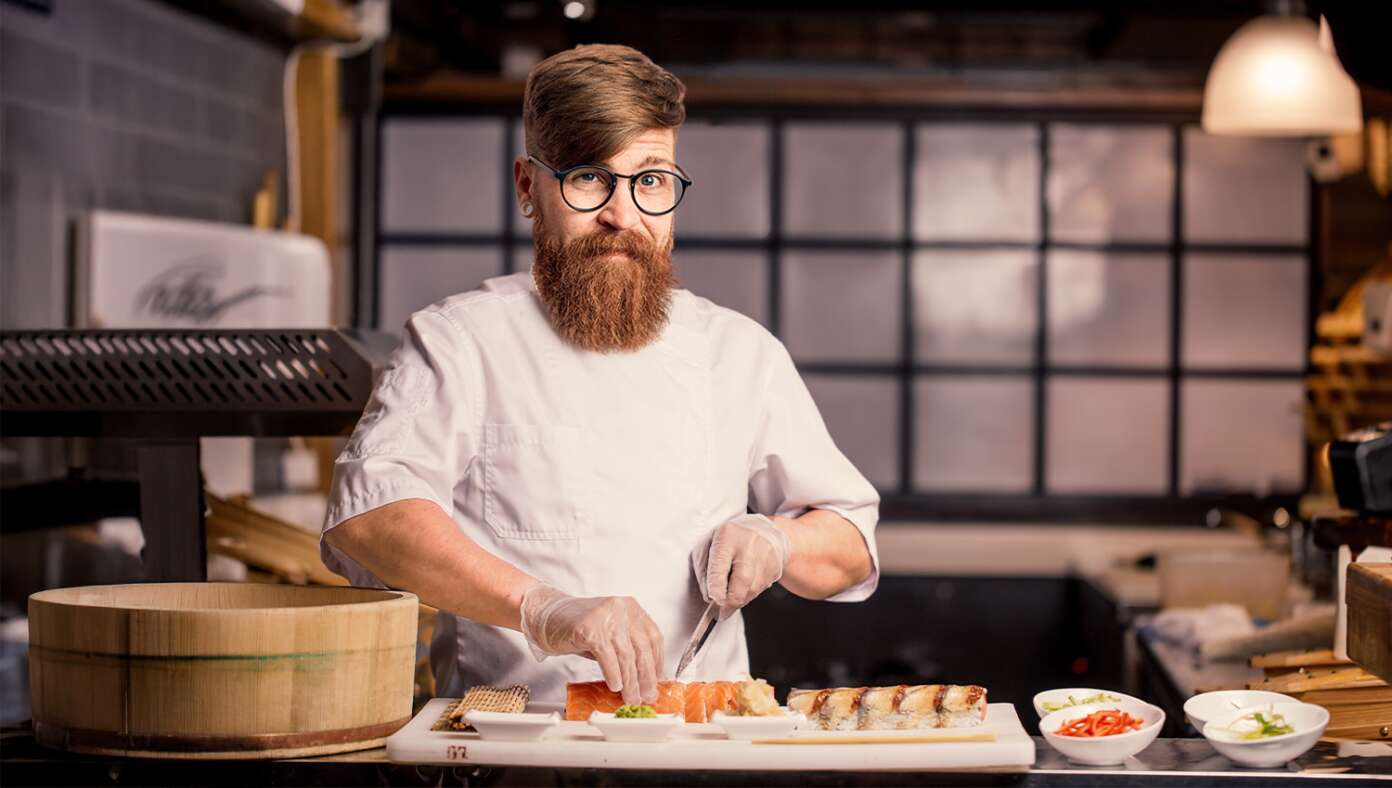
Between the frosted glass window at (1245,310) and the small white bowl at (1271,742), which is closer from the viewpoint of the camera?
the small white bowl at (1271,742)

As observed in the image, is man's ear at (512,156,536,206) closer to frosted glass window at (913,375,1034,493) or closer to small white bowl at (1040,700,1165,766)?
small white bowl at (1040,700,1165,766)

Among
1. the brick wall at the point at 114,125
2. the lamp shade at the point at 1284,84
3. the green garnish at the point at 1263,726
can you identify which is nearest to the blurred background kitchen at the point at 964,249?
the brick wall at the point at 114,125

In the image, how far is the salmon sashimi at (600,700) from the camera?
1.58m

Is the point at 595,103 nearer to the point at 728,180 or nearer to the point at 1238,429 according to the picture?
the point at 728,180

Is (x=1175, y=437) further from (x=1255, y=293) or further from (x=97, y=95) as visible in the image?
(x=97, y=95)

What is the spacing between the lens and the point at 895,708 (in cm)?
154

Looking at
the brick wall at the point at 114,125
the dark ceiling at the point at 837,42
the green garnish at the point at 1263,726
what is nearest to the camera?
the green garnish at the point at 1263,726

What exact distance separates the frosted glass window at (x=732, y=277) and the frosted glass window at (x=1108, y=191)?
4.24 ft

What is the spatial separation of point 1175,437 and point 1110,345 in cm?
49

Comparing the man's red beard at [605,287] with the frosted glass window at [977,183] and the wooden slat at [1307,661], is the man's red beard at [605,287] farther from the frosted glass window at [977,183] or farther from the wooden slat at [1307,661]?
the frosted glass window at [977,183]

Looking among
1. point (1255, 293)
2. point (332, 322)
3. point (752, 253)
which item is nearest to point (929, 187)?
point (752, 253)

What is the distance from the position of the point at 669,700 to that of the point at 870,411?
17.4ft

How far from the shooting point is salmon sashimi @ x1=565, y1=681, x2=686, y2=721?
1.58 m

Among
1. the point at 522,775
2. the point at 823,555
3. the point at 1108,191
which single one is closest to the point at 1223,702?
the point at 823,555
